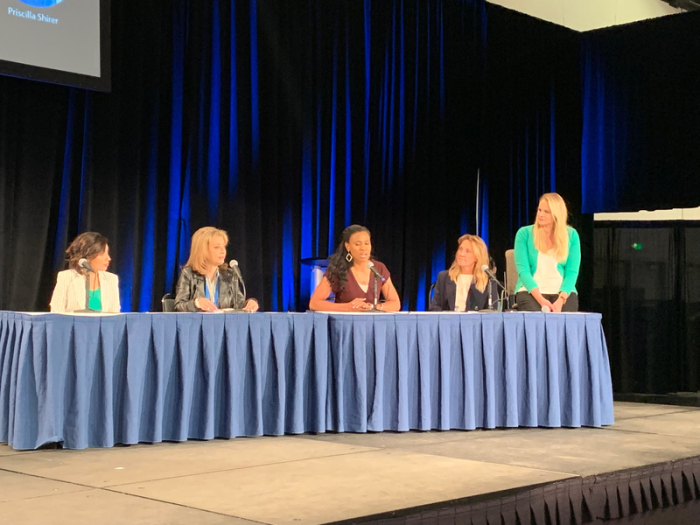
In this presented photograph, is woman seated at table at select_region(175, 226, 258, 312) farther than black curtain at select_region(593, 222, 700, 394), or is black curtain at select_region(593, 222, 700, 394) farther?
black curtain at select_region(593, 222, 700, 394)

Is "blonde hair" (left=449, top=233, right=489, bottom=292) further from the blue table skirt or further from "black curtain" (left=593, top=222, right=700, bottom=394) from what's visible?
"black curtain" (left=593, top=222, right=700, bottom=394)

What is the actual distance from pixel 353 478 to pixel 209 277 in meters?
1.82

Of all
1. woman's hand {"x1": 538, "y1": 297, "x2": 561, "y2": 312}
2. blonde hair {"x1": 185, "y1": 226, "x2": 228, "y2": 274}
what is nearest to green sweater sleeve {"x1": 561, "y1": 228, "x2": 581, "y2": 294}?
woman's hand {"x1": 538, "y1": 297, "x2": 561, "y2": 312}

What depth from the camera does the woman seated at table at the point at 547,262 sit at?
4.83 meters

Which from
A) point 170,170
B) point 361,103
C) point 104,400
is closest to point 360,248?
point 104,400

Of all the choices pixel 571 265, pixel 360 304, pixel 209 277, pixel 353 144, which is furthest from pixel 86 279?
pixel 353 144

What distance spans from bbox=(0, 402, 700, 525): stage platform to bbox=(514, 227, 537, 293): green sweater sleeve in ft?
2.97

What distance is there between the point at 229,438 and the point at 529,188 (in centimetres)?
528

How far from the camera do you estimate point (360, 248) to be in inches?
189

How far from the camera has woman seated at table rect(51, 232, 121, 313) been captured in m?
4.40

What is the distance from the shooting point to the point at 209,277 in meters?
4.65

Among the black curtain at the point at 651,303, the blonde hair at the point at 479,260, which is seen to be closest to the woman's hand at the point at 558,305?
the blonde hair at the point at 479,260

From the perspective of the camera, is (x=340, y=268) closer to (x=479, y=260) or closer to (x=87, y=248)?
(x=479, y=260)

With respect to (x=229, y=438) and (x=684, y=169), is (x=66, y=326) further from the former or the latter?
(x=684, y=169)
